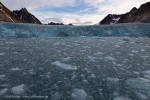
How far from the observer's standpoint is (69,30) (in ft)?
37.5

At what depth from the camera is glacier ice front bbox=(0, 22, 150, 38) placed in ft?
32.4

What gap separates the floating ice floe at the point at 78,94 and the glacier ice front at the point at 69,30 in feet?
29.4

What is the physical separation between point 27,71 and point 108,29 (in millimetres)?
10258

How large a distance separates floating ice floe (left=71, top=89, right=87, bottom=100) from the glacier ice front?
8.97 metres

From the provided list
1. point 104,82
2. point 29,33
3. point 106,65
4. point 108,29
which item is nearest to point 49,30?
point 29,33

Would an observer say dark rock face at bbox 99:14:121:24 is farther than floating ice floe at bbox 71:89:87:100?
Yes

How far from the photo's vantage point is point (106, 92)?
1.74 metres

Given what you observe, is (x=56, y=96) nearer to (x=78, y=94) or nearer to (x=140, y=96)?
(x=78, y=94)

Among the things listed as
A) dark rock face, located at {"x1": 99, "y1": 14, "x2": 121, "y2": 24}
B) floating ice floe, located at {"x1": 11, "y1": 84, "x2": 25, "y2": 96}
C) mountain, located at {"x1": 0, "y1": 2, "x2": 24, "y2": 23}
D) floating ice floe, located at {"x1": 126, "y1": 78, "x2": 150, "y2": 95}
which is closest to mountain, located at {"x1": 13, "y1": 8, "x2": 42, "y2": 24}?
mountain, located at {"x1": 0, "y1": 2, "x2": 24, "y2": 23}

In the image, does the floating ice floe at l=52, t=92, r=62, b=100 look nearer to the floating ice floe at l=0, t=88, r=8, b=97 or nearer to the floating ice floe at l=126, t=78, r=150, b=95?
the floating ice floe at l=0, t=88, r=8, b=97

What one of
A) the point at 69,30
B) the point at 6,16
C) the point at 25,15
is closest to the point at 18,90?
the point at 69,30

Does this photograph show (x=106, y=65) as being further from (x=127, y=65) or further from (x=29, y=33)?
(x=29, y=33)

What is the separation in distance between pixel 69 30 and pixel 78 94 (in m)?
9.97

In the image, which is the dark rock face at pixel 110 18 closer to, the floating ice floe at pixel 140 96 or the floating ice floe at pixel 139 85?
the floating ice floe at pixel 139 85
